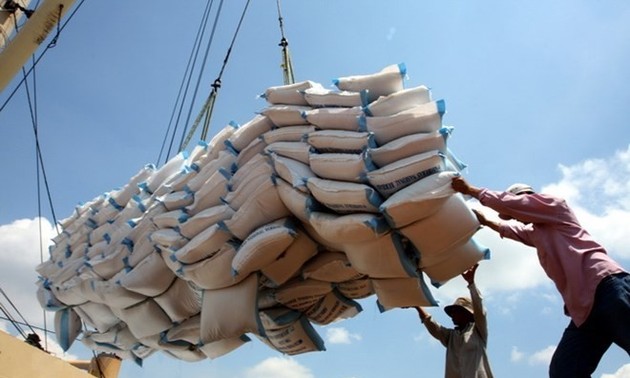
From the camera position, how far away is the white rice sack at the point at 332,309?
12.8ft

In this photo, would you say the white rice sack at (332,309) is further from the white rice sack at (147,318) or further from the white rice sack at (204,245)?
the white rice sack at (147,318)

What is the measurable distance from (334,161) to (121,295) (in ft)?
7.08

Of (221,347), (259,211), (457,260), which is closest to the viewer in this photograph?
(457,260)

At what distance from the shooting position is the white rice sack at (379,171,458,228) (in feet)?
8.76

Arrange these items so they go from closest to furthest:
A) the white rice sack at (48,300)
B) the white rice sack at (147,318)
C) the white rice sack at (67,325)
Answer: the white rice sack at (147,318) → the white rice sack at (48,300) → the white rice sack at (67,325)

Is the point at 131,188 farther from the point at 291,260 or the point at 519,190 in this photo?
the point at 519,190

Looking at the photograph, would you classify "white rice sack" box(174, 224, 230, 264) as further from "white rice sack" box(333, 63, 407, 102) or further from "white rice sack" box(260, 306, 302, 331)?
"white rice sack" box(333, 63, 407, 102)

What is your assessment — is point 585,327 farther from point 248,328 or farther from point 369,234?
point 248,328

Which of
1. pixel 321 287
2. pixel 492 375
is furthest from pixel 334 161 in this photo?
pixel 492 375

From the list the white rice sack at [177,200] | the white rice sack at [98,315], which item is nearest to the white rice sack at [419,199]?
the white rice sack at [177,200]

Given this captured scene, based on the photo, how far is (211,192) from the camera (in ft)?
12.4

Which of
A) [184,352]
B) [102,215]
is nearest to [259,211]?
[184,352]

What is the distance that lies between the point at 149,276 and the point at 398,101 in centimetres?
219

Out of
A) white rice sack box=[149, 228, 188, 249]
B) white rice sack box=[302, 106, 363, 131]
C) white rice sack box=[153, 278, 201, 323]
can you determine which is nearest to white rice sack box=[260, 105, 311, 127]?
white rice sack box=[302, 106, 363, 131]
